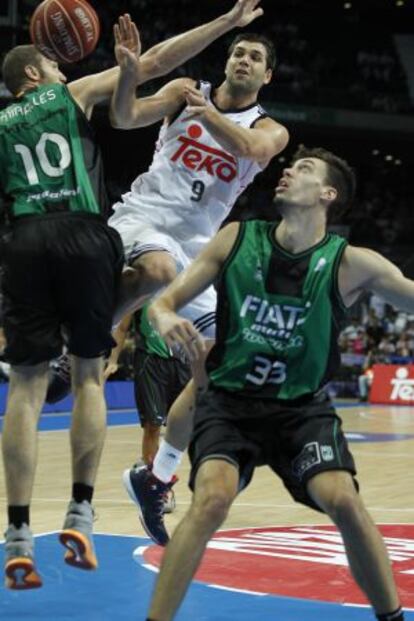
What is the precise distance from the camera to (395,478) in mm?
10219

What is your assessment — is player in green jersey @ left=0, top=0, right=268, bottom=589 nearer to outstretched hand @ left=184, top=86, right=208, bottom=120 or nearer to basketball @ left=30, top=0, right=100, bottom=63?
basketball @ left=30, top=0, right=100, bottom=63

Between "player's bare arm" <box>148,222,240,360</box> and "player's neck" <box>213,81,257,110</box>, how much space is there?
1684mm

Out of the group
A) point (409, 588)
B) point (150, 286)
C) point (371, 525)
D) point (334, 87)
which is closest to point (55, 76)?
point (150, 286)

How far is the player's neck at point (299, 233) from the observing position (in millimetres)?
4598

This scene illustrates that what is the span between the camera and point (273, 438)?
14.7 ft

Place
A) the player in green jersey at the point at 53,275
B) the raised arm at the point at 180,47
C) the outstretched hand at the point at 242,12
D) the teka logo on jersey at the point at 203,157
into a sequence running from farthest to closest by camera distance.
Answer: the teka logo on jersey at the point at 203,157 < the outstretched hand at the point at 242,12 < the raised arm at the point at 180,47 < the player in green jersey at the point at 53,275

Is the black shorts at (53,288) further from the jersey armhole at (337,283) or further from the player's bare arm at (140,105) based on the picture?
the jersey armhole at (337,283)

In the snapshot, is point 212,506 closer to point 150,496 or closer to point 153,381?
point 150,496

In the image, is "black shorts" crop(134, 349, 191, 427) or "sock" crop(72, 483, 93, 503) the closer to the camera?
"sock" crop(72, 483, 93, 503)

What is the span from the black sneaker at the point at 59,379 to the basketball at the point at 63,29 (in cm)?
192

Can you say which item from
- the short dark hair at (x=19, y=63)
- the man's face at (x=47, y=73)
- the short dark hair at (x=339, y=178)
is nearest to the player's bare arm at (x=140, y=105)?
the man's face at (x=47, y=73)

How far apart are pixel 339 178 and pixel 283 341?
2.53ft

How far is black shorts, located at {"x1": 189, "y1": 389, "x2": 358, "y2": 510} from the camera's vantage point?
4.34m

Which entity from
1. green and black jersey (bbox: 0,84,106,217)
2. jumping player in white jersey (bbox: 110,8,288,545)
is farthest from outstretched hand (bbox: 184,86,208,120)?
green and black jersey (bbox: 0,84,106,217)
